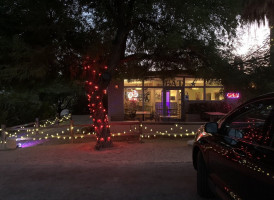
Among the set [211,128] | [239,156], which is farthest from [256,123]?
[239,156]

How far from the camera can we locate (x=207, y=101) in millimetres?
17734

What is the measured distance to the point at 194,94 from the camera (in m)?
18.0

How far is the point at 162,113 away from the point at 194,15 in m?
11.5

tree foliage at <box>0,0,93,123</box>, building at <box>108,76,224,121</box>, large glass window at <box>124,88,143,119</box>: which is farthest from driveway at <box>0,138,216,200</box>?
large glass window at <box>124,88,143,119</box>

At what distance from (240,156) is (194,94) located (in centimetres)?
1510

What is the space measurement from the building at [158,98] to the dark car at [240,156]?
12931 millimetres

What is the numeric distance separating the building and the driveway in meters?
8.33

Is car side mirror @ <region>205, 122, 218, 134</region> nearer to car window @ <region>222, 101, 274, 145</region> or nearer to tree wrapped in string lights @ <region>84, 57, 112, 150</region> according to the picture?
car window @ <region>222, 101, 274, 145</region>

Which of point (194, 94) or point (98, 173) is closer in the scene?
point (98, 173)

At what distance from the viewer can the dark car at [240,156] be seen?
2682 mm

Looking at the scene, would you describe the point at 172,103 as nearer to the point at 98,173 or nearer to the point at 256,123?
the point at 98,173

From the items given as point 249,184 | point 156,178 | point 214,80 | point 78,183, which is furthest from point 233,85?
point 249,184

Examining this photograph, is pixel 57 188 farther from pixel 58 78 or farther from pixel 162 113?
pixel 162 113

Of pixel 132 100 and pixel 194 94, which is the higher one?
pixel 194 94
